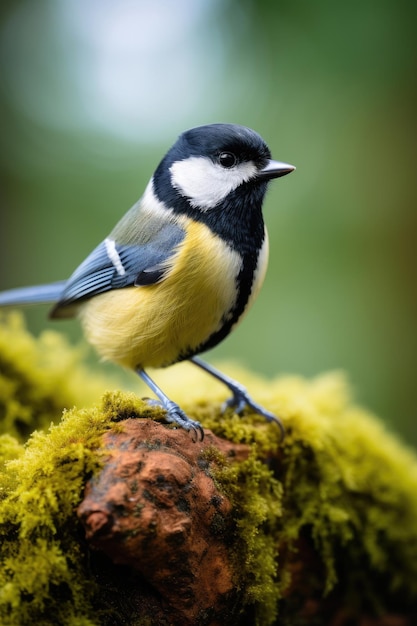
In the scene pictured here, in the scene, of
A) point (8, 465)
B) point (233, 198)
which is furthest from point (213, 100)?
point (8, 465)

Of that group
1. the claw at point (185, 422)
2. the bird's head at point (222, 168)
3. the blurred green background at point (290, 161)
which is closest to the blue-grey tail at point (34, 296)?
the bird's head at point (222, 168)

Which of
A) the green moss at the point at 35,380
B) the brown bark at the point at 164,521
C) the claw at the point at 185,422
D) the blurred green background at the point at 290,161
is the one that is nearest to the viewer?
the brown bark at the point at 164,521

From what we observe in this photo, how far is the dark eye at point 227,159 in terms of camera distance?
134cm

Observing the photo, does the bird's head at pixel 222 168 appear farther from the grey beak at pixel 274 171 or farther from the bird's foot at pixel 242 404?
the bird's foot at pixel 242 404

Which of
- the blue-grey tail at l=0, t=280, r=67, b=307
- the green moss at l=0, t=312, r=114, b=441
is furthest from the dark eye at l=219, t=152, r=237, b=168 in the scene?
the green moss at l=0, t=312, r=114, b=441

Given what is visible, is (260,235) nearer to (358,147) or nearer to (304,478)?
(304,478)

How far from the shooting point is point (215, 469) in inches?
45.2

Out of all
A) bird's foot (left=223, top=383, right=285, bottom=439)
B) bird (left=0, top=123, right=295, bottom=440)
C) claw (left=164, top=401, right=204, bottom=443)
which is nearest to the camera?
claw (left=164, top=401, right=204, bottom=443)

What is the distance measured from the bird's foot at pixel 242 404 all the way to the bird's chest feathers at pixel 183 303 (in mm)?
221

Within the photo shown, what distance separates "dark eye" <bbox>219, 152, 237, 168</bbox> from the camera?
1340mm

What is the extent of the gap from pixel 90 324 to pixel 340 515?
0.89m

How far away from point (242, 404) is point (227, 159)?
0.71 metres

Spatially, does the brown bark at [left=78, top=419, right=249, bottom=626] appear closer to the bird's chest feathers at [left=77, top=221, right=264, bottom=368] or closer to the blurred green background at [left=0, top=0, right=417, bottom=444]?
the bird's chest feathers at [left=77, top=221, right=264, bottom=368]

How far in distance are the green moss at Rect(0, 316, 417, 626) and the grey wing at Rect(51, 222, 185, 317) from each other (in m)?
0.33
